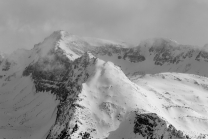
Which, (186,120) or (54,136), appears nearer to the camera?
(54,136)

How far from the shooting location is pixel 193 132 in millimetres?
156500

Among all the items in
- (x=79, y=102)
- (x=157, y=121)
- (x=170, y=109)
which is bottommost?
(x=157, y=121)

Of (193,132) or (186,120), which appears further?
(186,120)

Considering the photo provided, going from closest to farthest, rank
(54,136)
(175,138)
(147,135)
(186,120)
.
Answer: (175,138)
(147,135)
(54,136)
(186,120)

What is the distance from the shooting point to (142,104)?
16138 cm

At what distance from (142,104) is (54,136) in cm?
4810

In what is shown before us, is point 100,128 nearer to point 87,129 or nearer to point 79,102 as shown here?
point 87,129

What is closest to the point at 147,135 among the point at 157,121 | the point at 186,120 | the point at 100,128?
the point at 157,121

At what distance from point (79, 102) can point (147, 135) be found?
40398mm

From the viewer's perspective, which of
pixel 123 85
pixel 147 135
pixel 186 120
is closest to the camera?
pixel 147 135

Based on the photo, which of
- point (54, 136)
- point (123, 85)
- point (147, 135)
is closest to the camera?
point (147, 135)

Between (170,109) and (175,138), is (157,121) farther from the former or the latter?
(170,109)

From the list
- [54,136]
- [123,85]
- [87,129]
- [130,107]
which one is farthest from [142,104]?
[54,136]

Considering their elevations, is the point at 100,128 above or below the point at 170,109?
below
